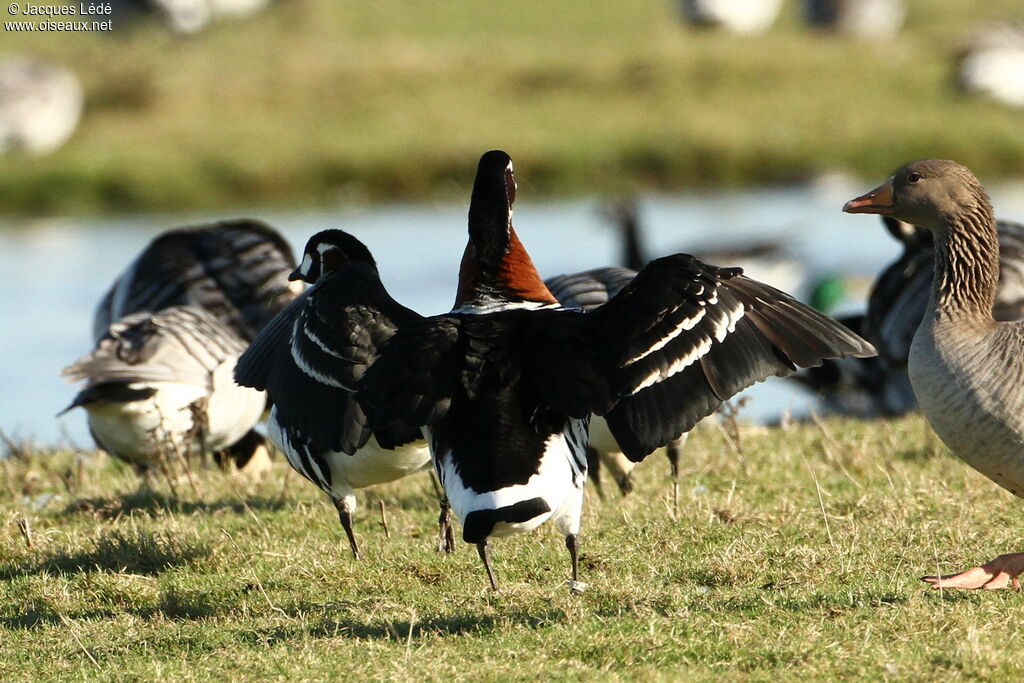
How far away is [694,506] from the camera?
272 inches

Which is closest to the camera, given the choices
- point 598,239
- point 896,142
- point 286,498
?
point 286,498

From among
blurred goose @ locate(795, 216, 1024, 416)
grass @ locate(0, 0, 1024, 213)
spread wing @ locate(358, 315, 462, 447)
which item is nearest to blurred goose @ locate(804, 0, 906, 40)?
grass @ locate(0, 0, 1024, 213)

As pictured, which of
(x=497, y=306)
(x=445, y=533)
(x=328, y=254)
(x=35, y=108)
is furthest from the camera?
(x=35, y=108)

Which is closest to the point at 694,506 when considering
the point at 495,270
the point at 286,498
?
the point at 495,270

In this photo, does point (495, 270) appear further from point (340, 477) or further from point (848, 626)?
point (848, 626)

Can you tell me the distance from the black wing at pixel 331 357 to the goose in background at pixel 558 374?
1cm

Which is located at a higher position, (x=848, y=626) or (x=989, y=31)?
(x=989, y=31)

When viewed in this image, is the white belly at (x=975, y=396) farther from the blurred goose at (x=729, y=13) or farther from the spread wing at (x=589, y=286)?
the blurred goose at (x=729, y=13)

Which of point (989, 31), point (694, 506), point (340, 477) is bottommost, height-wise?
point (694, 506)

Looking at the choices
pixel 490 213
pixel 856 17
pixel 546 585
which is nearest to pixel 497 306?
pixel 490 213

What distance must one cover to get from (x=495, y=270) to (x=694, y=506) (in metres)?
1.80

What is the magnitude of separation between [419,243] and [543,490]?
17378mm

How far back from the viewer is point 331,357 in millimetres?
5484

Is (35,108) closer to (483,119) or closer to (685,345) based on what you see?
(483,119)
